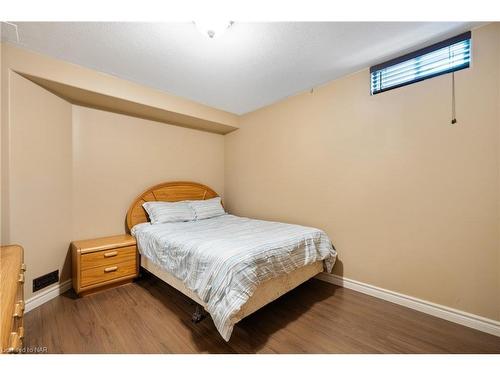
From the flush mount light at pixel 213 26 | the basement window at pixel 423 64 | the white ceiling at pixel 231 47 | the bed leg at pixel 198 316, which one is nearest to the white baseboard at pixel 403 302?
the bed leg at pixel 198 316

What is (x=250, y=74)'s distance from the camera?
226cm

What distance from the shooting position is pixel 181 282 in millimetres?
1838

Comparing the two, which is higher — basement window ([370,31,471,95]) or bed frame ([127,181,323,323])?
basement window ([370,31,471,95])

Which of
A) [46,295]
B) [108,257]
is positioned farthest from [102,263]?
[46,295]

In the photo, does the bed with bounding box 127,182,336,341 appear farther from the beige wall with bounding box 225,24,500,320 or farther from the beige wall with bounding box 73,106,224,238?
the beige wall with bounding box 225,24,500,320

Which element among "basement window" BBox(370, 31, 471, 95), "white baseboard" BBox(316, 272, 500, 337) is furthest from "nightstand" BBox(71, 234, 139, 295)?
"basement window" BBox(370, 31, 471, 95)

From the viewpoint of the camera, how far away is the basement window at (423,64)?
1.67 meters

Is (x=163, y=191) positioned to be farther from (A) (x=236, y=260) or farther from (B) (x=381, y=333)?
(B) (x=381, y=333)

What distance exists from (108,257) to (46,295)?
1.98 ft

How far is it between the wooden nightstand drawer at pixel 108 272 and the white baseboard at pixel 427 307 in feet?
7.82

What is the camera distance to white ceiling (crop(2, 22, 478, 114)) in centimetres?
158

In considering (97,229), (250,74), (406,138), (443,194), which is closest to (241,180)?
(250,74)

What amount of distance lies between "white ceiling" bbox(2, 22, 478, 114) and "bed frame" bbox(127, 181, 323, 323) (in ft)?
4.89

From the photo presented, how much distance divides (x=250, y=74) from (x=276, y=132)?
3.23ft
